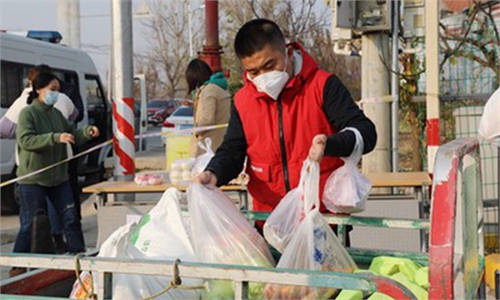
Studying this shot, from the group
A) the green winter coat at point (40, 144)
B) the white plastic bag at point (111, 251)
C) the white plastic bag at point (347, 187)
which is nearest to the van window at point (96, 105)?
the green winter coat at point (40, 144)

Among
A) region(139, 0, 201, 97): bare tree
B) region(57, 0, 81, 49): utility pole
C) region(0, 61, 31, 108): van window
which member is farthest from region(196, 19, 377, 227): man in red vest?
region(139, 0, 201, 97): bare tree

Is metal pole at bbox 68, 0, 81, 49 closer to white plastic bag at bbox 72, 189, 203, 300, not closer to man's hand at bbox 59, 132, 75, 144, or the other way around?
man's hand at bbox 59, 132, 75, 144

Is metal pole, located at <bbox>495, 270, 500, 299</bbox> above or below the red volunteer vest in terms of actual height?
below

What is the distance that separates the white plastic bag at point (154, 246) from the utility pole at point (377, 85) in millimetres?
4257

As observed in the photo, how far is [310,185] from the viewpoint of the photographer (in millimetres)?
2777

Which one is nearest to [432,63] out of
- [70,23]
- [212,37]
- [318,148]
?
[318,148]

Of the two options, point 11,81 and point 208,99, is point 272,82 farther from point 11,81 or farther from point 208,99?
point 11,81

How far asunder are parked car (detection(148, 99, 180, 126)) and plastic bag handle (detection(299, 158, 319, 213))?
36007 mm

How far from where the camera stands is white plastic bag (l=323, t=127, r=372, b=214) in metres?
3.03

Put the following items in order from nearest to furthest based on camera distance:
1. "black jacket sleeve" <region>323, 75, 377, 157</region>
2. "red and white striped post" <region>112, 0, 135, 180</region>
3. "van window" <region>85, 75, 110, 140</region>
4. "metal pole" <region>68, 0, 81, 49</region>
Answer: "black jacket sleeve" <region>323, 75, 377, 157</region>, "red and white striped post" <region>112, 0, 135, 180</region>, "van window" <region>85, 75, 110, 140</region>, "metal pole" <region>68, 0, 81, 49</region>

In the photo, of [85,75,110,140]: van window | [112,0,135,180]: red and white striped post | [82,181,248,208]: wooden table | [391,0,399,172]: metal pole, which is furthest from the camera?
[85,75,110,140]: van window

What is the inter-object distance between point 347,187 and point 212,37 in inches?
364

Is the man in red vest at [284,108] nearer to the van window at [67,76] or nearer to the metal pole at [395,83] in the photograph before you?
the metal pole at [395,83]

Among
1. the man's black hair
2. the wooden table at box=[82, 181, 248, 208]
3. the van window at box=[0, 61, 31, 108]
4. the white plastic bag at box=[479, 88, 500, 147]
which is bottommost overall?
the wooden table at box=[82, 181, 248, 208]
